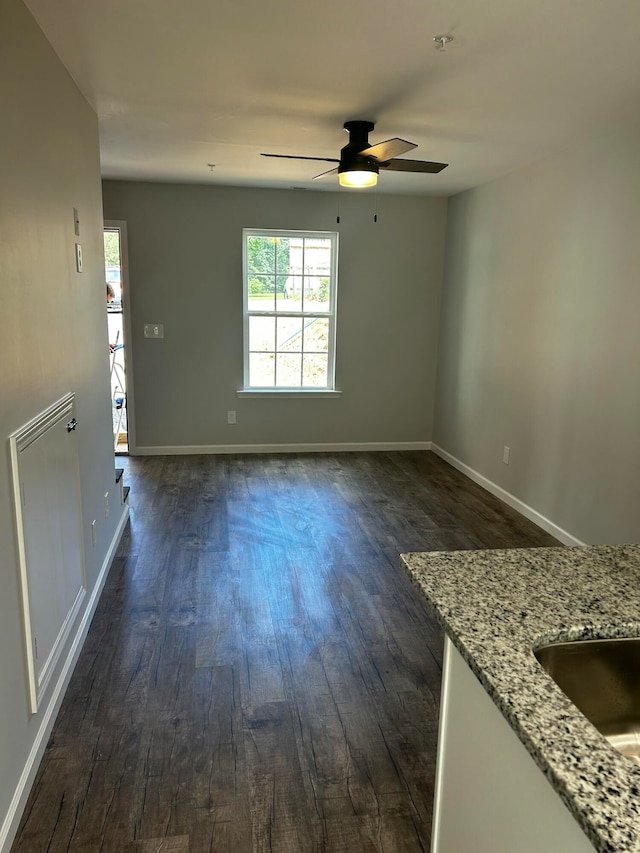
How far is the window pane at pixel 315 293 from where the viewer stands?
218 inches

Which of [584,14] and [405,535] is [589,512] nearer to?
[405,535]

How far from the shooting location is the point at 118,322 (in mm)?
6410

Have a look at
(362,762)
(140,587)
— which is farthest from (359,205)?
(362,762)

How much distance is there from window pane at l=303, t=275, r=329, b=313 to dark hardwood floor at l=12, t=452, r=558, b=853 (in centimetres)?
225

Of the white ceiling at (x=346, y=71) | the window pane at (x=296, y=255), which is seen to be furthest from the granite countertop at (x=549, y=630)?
the window pane at (x=296, y=255)

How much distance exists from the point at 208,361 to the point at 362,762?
13.4ft

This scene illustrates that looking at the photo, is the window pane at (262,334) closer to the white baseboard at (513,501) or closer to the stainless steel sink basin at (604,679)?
the white baseboard at (513,501)

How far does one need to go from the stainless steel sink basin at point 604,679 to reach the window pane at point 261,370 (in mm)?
4740

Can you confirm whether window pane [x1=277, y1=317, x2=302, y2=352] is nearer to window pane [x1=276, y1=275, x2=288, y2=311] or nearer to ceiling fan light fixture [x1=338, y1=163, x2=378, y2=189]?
window pane [x1=276, y1=275, x2=288, y2=311]

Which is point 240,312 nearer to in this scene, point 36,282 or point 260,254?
point 260,254

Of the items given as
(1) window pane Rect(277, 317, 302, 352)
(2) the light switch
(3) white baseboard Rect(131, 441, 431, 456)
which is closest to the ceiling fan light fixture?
(1) window pane Rect(277, 317, 302, 352)

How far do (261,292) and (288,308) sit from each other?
30 centimetres

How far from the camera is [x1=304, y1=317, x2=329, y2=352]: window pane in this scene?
5613mm

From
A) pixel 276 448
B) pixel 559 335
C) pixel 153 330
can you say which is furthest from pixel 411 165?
pixel 276 448
